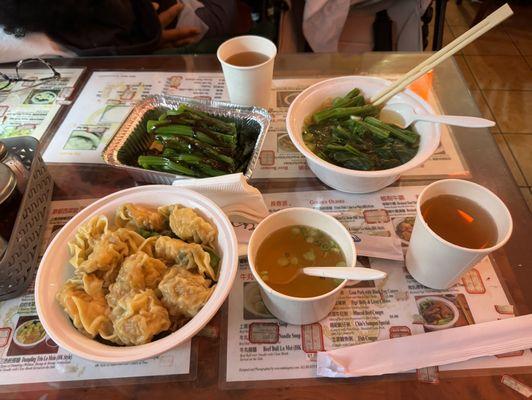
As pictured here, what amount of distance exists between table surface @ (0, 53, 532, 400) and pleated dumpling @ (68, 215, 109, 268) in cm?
30

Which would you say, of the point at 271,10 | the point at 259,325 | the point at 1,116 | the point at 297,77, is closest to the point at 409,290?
the point at 259,325

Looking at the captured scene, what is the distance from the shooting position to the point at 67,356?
987mm

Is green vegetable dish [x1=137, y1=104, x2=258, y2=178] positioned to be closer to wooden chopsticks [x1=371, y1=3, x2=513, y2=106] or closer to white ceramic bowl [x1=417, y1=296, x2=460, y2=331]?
wooden chopsticks [x1=371, y1=3, x2=513, y2=106]

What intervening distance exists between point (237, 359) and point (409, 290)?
1.66ft

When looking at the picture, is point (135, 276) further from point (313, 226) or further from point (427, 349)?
point (427, 349)

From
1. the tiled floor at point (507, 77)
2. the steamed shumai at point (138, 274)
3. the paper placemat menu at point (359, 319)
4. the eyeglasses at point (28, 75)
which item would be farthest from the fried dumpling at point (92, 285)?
the tiled floor at point (507, 77)

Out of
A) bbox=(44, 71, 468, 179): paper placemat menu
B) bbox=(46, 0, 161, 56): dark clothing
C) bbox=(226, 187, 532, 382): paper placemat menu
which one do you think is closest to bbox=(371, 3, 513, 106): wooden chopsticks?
bbox=(44, 71, 468, 179): paper placemat menu

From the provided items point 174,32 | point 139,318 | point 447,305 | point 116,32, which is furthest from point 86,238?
point 174,32

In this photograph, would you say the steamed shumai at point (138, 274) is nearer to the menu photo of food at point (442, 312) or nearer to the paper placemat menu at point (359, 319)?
the paper placemat menu at point (359, 319)

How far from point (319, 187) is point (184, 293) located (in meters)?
0.63

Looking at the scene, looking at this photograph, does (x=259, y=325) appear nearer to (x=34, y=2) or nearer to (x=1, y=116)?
(x=1, y=116)

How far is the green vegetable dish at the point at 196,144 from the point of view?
1.29m

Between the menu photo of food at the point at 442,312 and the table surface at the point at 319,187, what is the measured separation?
0.12 metres

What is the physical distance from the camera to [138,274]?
0.96 m
